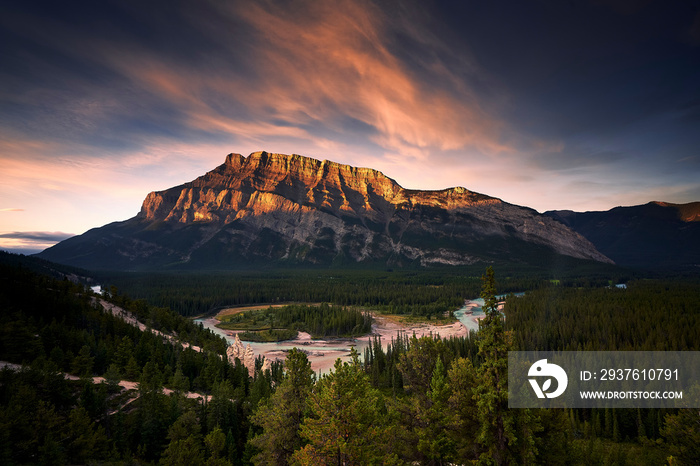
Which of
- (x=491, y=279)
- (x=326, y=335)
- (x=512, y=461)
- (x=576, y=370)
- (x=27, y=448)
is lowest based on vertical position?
(x=326, y=335)

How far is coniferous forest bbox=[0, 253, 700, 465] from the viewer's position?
59.6ft

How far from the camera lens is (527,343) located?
78.5 meters

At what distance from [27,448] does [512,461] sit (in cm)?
3531

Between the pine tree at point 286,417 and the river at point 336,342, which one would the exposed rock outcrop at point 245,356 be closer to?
the river at point 336,342

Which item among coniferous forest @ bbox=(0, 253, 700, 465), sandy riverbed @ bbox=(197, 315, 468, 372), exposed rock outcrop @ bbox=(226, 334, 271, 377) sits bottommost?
sandy riverbed @ bbox=(197, 315, 468, 372)

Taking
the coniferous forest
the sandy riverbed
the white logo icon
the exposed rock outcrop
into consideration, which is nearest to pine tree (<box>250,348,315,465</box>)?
the coniferous forest

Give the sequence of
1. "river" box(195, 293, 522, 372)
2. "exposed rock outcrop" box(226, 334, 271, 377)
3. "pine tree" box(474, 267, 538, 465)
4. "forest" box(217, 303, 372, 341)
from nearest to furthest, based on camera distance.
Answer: "pine tree" box(474, 267, 538, 465), "exposed rock outcrop" box(226, 334, 271, 377), "river" box(195, 293, 522, 372), "forest" box(217, 303, 372, 341)

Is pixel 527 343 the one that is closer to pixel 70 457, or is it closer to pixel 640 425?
pixel 640 425

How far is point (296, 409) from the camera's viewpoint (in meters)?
21.9

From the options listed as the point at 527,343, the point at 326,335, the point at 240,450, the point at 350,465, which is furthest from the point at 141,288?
the point at 350,465

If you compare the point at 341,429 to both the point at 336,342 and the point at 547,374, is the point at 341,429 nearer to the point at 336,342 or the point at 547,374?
the point at 547,374

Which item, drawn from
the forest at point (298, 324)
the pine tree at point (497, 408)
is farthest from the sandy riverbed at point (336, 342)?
the pine tree at point (497, 408)

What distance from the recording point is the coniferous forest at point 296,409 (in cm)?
1816

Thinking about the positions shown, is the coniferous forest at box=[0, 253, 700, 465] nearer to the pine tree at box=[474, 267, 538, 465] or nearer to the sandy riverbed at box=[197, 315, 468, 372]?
the pine tree at box=[474, 267, 538, 465]
